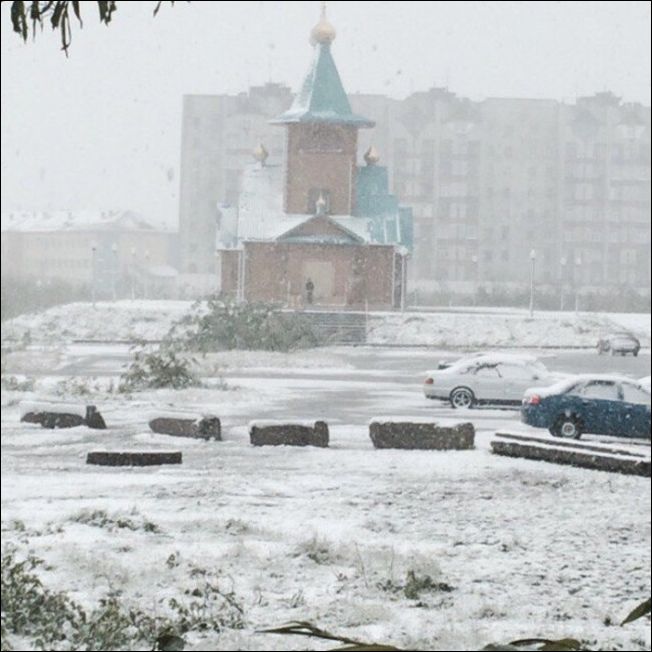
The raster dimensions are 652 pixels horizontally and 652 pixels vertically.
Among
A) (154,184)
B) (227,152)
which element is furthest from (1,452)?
(227,152)

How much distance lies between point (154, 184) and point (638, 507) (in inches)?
107

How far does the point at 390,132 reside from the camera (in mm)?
4020

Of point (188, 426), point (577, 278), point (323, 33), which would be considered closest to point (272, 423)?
point (188, 426)

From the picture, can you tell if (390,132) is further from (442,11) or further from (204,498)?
(204,498)

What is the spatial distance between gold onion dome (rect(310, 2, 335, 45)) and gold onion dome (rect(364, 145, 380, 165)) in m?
→ 0.79

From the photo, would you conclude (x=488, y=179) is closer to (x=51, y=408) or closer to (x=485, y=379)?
(x=485, y=379)

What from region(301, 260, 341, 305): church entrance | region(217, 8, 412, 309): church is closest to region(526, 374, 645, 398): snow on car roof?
region(217, 8, 412, 309): church

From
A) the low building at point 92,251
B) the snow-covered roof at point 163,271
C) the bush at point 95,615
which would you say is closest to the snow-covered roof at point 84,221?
the low building at point 92,251

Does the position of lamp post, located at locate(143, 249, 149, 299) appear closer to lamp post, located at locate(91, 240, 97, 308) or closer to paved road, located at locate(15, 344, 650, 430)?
lamp post, located at locate(91, 240, 97, 308)

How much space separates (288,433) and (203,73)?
1410 millimetres

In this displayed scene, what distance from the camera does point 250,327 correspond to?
13.9ft

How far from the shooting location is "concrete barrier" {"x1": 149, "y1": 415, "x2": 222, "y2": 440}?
14.6ft

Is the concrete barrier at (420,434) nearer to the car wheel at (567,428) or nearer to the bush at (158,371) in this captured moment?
the car wheel at (567,428)

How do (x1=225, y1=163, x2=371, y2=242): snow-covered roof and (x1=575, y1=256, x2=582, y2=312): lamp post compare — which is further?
(x1=225, y1=163, x2=371, y2=242): snow-covered roof
